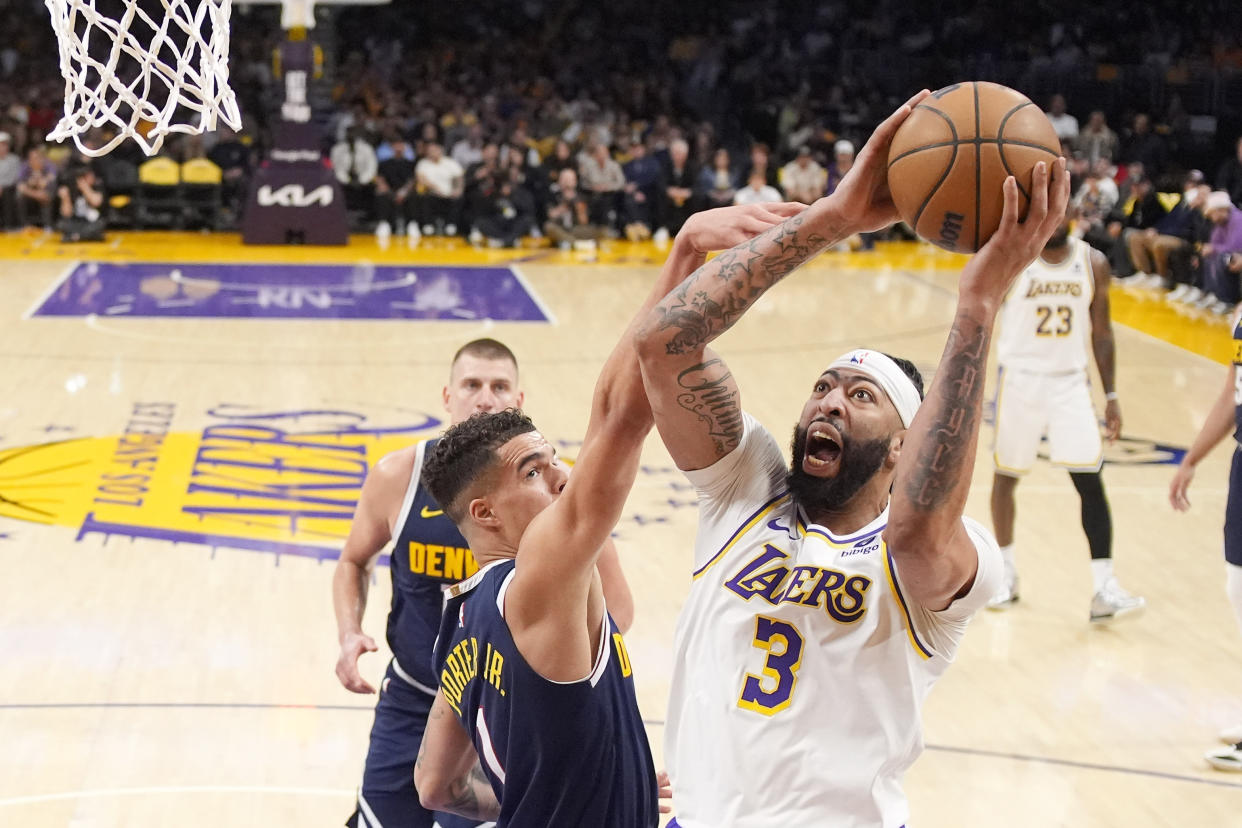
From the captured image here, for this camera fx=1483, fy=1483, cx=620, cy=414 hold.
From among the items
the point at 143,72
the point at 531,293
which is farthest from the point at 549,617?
the point at 531,293

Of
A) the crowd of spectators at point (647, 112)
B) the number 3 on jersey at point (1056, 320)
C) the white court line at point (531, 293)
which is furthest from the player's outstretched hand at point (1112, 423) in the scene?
the crowd of spectators at point (647, 112)

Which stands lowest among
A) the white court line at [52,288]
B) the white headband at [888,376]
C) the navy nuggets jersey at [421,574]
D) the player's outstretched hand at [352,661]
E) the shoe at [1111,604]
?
the white court line at [52,288]

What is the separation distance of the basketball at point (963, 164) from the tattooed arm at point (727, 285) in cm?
4

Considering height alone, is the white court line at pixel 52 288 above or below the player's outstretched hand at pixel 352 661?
below

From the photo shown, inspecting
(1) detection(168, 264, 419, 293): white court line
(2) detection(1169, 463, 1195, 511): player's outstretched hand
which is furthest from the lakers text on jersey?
(1) detection(168, 264, 419, 293): white court line

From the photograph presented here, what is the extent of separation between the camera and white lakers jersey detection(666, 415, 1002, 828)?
2811 mm

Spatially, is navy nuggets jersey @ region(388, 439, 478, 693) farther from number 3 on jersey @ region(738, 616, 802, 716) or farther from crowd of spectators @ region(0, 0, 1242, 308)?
crowd of spectators @ region(0, 0, 1242, 308)

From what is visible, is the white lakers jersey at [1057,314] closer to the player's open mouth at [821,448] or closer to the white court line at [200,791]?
the white court line at [200,791]

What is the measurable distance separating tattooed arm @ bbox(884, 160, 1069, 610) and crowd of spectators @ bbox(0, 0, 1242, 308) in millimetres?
13712

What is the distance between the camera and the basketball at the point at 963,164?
96.2 inches

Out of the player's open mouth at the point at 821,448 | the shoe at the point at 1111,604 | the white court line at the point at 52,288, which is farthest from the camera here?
the white court line at the point at 52,288

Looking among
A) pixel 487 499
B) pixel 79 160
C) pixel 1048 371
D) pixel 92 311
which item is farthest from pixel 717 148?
pixel 487 499

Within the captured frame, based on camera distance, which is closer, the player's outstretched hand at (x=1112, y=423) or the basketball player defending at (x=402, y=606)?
A: the basketball player defending at (x=402, y=606)

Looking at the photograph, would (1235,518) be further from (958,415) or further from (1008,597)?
(958,415)
